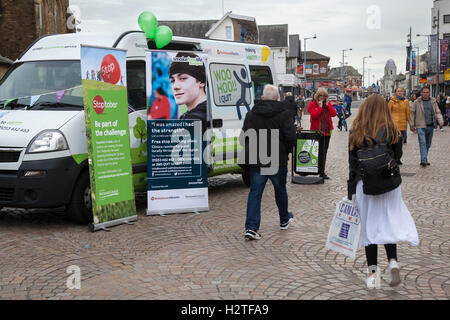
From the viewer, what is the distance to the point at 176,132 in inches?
331

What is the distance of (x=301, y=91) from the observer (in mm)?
96312

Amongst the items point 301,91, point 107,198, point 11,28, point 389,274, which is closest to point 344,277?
point 389,274

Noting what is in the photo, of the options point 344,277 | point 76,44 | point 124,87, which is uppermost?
point 76,44

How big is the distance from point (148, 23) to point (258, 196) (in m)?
3.25

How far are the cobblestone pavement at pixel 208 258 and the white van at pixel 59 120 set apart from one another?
0.53 meters

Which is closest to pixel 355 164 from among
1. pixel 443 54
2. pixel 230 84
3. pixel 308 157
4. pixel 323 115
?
pixel 230 84

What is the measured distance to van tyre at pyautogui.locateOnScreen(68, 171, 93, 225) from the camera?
7348 mm

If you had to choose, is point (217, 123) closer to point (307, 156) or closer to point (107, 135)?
point (107, 135)

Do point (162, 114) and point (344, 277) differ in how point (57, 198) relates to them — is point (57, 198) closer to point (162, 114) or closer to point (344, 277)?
point (162, 114)

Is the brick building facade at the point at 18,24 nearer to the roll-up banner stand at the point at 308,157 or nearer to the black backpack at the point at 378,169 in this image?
the roll-up banner stand at the point at 308,157

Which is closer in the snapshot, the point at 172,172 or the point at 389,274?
the point at 389,274

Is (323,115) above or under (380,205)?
above
